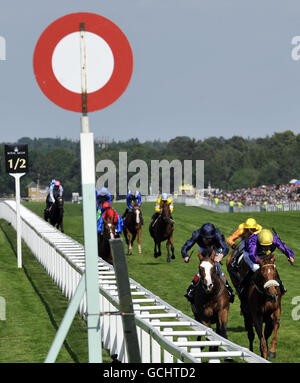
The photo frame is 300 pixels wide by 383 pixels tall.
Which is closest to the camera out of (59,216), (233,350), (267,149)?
(233,350)

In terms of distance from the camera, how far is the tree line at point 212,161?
14088 centimetres

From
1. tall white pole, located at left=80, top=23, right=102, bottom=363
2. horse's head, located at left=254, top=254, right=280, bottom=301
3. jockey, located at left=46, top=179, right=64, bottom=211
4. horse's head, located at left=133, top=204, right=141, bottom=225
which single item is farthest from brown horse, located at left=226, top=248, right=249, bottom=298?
jockey, located at left=46, top=179, right=64, bottom=211

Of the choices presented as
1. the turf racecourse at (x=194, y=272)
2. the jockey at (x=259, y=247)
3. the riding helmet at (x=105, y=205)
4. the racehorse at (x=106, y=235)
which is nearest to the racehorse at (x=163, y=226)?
the turf racecourse at (x=194, y=272)

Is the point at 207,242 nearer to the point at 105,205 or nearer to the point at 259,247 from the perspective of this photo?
the point at 259,247

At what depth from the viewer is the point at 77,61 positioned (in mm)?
3656

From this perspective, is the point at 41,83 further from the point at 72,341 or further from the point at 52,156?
the point at 52,156

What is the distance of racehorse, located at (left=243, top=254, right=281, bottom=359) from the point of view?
28.5 feet

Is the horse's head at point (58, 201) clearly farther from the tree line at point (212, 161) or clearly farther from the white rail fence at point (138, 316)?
the tree line at point (212, 161)

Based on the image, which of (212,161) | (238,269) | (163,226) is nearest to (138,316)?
(238,269)

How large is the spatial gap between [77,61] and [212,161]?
164953mm
